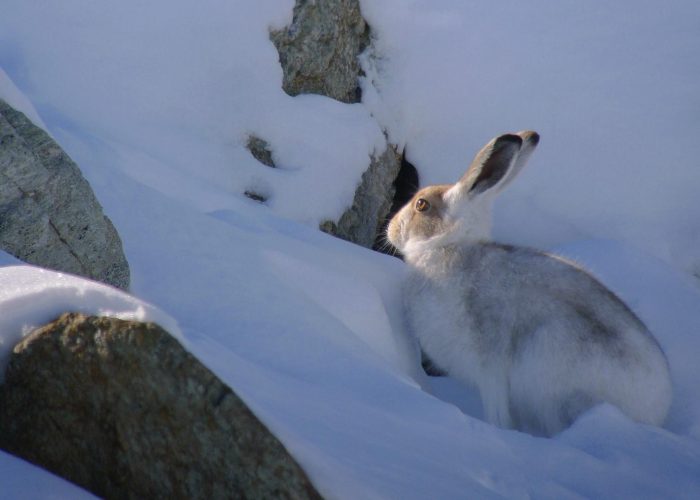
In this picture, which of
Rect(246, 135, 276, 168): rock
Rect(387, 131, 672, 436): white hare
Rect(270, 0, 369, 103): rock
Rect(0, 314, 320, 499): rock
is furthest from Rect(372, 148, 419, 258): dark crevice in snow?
Rect(0, 314, 320, 499): rock

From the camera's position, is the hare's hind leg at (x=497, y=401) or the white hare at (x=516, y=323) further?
the hare's hind leg at (x=497, y=401)

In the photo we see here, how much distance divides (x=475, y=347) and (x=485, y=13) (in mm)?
3523

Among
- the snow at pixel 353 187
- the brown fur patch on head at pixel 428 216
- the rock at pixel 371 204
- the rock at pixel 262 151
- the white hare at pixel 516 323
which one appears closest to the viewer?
the snow at pixel 353 187

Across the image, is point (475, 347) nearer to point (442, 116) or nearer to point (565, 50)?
point (442, 116)

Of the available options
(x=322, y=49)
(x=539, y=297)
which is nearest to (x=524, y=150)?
(x=539, y=297)

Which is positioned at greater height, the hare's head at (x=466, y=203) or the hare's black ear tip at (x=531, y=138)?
the hare's black ear tip at (x=531, y=138)

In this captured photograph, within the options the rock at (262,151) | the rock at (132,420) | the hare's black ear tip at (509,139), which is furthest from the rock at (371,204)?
the rock at (132,420)

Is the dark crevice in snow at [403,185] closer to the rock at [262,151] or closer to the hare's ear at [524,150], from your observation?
the rock at [262,151]

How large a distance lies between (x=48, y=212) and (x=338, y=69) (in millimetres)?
3658

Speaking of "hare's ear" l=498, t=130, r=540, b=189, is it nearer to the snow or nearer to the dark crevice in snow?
the snow

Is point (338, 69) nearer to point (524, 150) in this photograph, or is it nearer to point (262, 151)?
point (262, 151)

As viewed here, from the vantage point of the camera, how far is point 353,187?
5.76m

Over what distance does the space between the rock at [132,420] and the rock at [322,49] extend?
4.23 m

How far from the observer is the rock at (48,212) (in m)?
2.99
